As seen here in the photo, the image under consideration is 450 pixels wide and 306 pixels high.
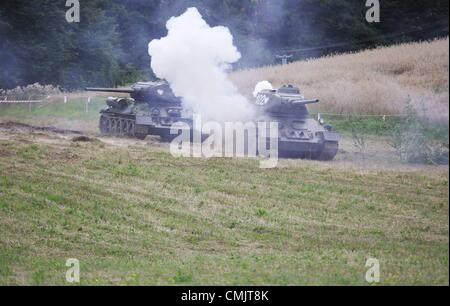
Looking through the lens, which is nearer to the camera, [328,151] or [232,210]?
[232,210]

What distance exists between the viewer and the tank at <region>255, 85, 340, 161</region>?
21703 mm

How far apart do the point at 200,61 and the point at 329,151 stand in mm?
5279

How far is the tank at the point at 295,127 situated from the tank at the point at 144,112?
115 inches

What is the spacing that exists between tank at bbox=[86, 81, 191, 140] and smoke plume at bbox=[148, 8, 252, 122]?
64 centimetres

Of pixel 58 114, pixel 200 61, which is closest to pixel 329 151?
pixel 200 61

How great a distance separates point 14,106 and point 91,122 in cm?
282

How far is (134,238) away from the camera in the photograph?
1396 cm

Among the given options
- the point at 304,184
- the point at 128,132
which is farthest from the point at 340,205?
the point at 128,132

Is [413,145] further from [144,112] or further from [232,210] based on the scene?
[144,112]

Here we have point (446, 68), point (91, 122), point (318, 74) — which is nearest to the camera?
point (446, 68)

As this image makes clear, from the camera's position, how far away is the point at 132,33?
39.3 metres

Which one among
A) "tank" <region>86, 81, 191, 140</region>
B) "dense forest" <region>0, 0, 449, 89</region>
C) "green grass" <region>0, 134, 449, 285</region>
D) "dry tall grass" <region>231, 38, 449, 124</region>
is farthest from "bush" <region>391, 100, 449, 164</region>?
"dense forest" <region>0, 0, 449, 89</region>

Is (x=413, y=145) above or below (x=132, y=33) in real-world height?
below

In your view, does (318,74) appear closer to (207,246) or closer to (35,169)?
(35,169)
